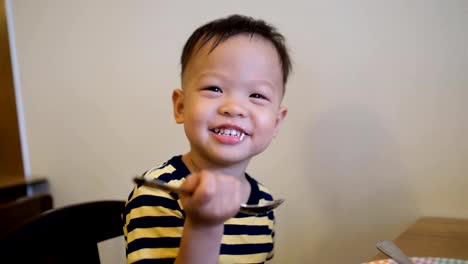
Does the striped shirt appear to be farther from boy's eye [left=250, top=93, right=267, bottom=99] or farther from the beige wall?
the beige wall

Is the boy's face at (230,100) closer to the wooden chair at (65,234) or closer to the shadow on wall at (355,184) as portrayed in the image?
the wooden chair at (65,234)

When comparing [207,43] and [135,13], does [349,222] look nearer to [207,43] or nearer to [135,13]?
[207,43]

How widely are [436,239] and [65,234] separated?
0.68 metres

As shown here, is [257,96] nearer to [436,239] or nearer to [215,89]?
A: [215,89]

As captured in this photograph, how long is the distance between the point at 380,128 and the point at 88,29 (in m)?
0.91

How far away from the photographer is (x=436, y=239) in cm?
72

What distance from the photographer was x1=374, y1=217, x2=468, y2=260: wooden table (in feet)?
2.14

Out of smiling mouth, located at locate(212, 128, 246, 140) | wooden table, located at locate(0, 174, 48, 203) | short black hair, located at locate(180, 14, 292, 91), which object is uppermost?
short black hair, located at locate(180, 14, 292, 91)

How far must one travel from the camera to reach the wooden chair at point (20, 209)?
1.17 meters

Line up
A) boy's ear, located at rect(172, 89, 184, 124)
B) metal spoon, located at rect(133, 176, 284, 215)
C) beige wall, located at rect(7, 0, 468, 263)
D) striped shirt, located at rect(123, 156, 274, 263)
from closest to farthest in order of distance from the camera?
1. metal spoon, located at rect(133, 176, 284, 215)
2. striped shirt, located at rect(123, 156, 274, 263)
3. boy's ear, located at rect(172, 89, 184, 124)
4. beige wall, located at rect(7, 0, 468, 263)

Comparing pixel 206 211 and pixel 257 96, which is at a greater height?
pixel 257 96

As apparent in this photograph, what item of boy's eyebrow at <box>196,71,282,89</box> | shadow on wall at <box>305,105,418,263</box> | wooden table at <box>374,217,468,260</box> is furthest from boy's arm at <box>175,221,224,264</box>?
shadow on wall at <box>305,105,418,263</box>

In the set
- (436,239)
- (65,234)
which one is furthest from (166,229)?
(436,239)

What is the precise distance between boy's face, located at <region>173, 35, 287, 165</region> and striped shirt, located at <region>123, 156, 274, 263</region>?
76mm
